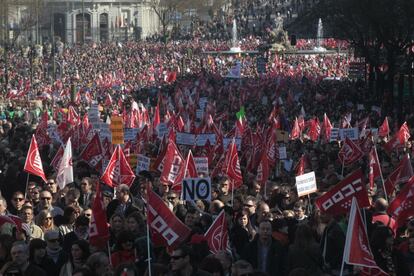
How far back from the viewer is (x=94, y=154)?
Answer: 73.8 feet

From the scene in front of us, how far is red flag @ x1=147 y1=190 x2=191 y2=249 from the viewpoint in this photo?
12586mm

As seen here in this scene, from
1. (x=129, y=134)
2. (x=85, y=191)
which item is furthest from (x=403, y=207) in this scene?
(x=129, y=134)

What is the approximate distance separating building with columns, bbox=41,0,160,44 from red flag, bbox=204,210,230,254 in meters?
113

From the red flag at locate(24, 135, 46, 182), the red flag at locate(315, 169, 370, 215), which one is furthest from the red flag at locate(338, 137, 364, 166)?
the red flag at locate(315, 169, 370, 215)

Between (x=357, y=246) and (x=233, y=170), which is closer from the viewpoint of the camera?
(x=357, y=246)

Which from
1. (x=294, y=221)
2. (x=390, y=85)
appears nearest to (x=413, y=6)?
(x=390, y=85)

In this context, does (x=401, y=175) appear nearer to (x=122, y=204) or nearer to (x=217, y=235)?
(x=122, y=204)

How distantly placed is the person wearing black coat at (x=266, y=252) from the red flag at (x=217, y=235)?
245mm

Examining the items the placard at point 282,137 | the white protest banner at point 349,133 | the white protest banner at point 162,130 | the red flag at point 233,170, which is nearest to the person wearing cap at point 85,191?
the red flag at point 233,170

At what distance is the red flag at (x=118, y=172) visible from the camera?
18.5 m

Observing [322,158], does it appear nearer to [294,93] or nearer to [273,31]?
[294,93]

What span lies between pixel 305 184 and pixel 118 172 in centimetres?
330

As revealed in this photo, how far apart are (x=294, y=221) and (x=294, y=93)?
121 ft

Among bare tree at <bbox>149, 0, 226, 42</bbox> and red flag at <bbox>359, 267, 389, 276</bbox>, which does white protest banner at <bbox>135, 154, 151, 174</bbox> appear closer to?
red flag at <bbox>359, 267, 389, 276</bbox>
